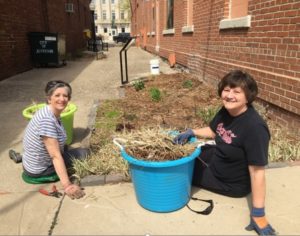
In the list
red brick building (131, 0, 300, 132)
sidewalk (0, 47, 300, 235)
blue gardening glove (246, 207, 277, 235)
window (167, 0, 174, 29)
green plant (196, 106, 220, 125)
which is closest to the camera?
blue gardening glove (246, 207, 277, 235)

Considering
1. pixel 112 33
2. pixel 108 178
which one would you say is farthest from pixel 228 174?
pixel 112 33

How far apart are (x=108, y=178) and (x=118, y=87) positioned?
5512 mm

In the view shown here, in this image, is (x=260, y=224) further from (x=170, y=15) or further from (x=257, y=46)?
(x=170, y=15)

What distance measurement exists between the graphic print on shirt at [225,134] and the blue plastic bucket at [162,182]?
260mm

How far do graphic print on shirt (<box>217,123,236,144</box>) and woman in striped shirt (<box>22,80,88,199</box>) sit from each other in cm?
145

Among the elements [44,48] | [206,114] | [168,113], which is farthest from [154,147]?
[44,48]

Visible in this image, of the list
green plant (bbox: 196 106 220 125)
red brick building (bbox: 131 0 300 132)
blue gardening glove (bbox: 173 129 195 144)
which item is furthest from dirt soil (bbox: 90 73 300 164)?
blue gardening glove (bbox: 173 129 195 144)

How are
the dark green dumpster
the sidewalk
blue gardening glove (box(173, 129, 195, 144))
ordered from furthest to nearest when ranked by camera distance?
the dark green dumpster
blue gardening glove (box(173, 129, 195, 144))
the sidewalk

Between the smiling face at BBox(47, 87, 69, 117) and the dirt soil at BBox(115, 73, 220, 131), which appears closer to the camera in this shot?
the smiling face at BBox(47, 87, 69, 117)

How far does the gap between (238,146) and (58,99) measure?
176 cm

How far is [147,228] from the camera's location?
251 centimetres

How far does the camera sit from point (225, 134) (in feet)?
8.82

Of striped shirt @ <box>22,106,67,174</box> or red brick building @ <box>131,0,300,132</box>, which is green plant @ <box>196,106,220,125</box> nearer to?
red brick building @ <box>131,0,300,132</box>

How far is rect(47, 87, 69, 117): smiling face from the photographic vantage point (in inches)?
120
